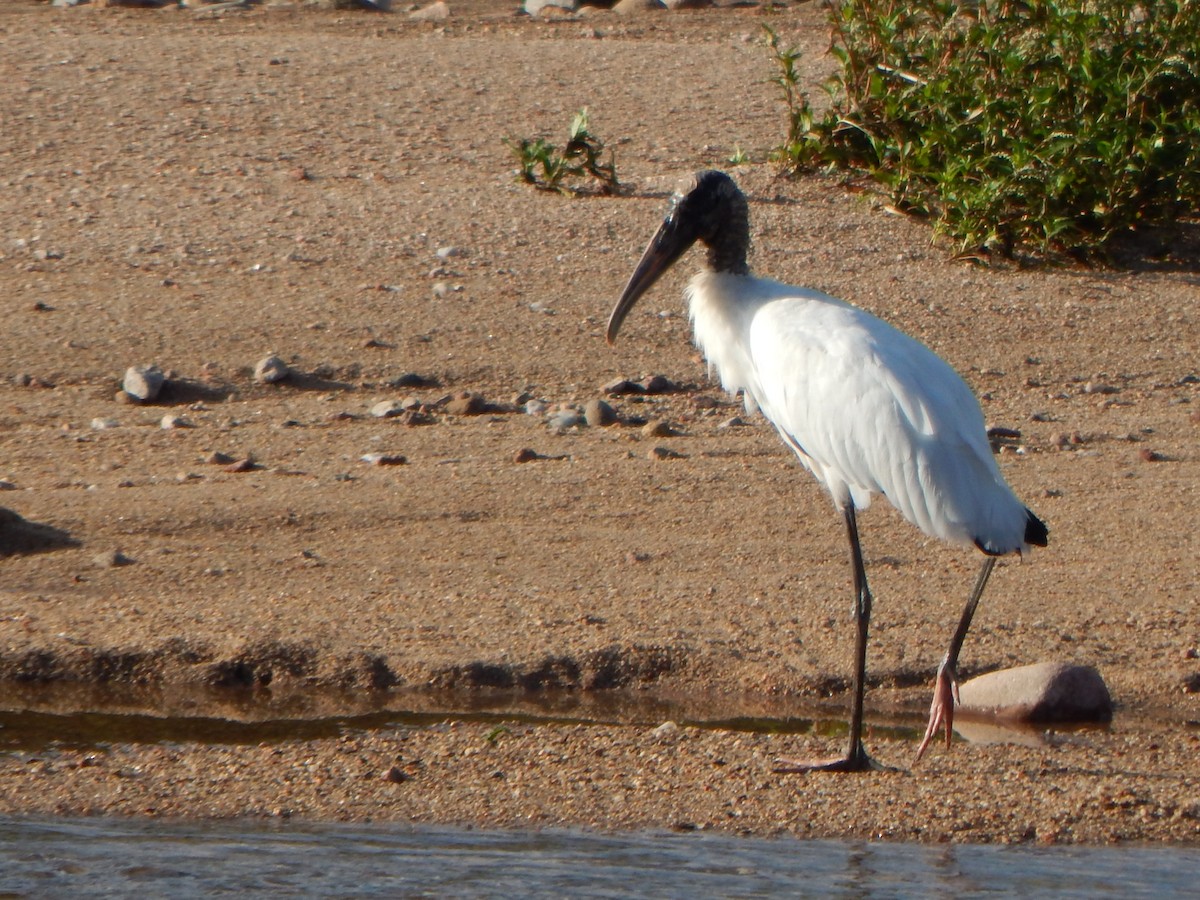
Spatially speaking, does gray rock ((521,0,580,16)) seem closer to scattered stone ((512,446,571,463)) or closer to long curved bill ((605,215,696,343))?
scattered stone ((512,446,571,463))

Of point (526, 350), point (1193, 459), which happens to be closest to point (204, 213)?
point (526, 350)

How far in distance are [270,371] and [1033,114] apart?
3.87 metres

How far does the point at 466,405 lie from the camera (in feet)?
25.5

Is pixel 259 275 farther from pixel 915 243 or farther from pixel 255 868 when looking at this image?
pixel 255 868

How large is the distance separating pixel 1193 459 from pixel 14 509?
4428mm

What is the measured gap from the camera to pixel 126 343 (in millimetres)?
8219

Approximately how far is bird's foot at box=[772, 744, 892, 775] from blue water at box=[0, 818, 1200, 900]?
1.16 ft

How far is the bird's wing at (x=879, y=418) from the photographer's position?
469 centimetres

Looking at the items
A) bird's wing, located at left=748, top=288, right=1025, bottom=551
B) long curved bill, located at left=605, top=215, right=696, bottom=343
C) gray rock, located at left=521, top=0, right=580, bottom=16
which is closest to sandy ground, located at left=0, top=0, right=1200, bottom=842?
bird's wing, located at left=748, top=288, right=1025, bottom=551

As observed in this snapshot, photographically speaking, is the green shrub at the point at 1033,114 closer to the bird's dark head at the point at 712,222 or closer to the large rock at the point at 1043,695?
the bird's dark head at the point at 712,222

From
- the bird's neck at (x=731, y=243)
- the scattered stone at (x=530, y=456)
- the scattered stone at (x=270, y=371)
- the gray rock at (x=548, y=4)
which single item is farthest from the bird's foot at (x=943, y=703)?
the gray rock at (x=548, y=4)

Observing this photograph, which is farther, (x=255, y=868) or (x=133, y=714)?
(x=133, y=714)

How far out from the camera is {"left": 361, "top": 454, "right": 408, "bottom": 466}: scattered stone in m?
→ 7.14

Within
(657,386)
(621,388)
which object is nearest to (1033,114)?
(657,386)
